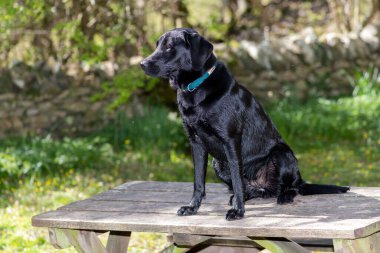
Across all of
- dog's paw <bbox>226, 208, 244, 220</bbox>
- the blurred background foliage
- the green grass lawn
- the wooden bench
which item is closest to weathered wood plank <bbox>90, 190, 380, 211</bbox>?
the wooden bench

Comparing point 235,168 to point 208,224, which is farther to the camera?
point 235,168

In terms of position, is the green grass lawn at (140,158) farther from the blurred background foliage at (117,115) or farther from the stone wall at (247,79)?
the stone wall at (247,79)

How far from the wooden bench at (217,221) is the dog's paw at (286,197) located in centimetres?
4

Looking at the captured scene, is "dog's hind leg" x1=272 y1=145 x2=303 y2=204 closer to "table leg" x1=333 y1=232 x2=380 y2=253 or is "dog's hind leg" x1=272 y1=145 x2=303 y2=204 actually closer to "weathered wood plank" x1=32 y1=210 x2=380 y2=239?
"weathered wood plank" x1=32 y1=210 x2=380 y2=239

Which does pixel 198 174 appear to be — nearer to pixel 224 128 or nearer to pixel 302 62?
pixel 224 128

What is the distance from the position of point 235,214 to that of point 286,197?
447 mm

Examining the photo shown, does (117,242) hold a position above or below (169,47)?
below

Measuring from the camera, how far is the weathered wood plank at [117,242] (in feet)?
13.8

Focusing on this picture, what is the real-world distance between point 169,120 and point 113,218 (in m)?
4.90

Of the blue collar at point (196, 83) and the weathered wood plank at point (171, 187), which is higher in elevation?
the blue collar at point (196, 83)

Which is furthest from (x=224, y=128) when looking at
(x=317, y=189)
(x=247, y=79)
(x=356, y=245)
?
(x=247, y=79)

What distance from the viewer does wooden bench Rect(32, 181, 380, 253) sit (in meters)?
3.33

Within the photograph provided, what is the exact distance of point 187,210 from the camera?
3799 mm

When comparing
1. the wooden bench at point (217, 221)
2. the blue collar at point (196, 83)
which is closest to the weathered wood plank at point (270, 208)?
the wooden bench at point (217, 221)
